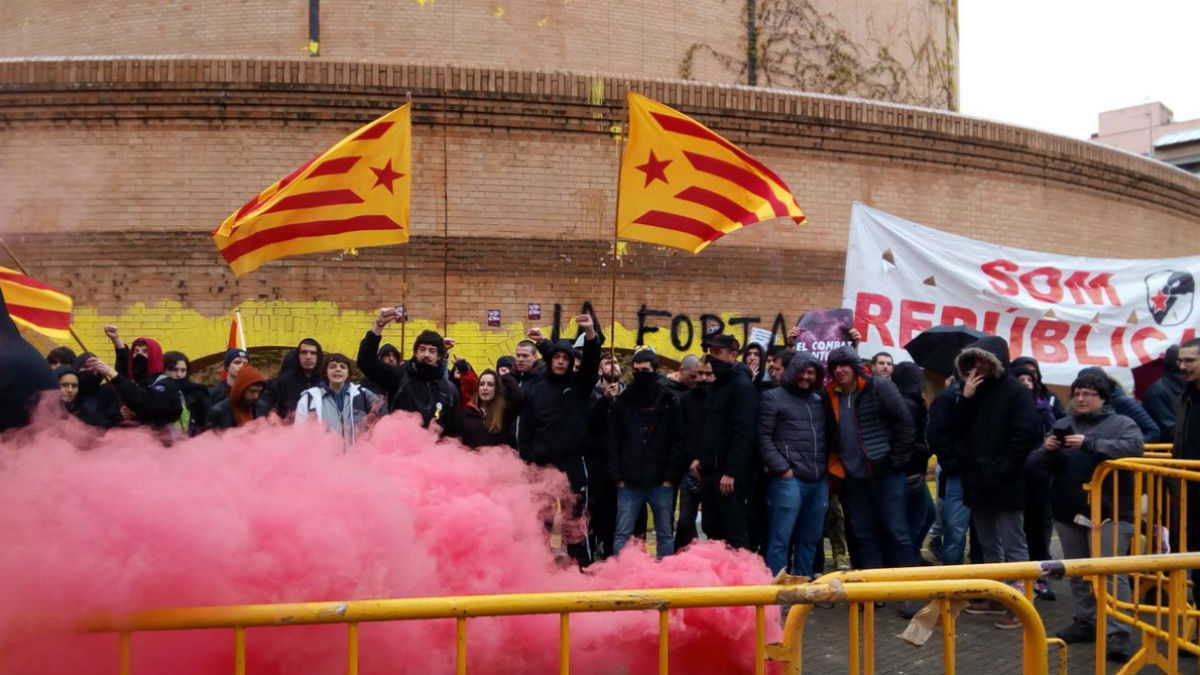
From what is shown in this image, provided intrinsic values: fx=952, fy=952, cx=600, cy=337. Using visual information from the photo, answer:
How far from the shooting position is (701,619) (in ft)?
11.1

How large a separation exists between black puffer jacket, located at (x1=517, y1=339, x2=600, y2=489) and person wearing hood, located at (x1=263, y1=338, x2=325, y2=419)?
149 cm

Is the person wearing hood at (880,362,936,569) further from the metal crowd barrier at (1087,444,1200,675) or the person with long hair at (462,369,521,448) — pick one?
the person with long hair at (462,369,521,448)

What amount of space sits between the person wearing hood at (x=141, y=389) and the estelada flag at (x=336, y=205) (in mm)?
1020

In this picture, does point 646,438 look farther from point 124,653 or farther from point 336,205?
point 124,653

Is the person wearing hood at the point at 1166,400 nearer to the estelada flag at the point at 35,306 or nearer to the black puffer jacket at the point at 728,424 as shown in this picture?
the black puffer jacket at the point at 728,424

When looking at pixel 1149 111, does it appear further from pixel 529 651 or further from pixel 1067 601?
pixel 529 651

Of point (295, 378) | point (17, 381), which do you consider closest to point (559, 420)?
point (295, 378)

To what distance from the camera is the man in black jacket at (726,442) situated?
268 inches

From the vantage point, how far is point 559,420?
6824 millimetres

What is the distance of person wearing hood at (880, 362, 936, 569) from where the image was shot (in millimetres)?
7152

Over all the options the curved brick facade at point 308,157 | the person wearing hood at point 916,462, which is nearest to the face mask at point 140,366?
the curved brick facade at point 308,157

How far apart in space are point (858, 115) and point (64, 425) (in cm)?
1130

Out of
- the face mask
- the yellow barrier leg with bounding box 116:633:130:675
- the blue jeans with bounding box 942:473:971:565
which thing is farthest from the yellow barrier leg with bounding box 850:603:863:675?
the face mask

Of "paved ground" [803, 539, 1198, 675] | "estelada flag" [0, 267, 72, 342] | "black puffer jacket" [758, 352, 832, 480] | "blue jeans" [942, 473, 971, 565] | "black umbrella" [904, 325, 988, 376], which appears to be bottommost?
"paved ground" [803, 539, 1198, 675]
